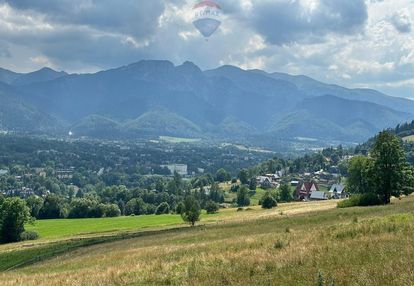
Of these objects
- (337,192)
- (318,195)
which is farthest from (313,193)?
(337,192)

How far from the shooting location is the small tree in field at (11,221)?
89.4m

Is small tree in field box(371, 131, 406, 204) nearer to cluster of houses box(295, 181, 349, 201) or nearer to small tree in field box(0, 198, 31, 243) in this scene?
small tree in field box(0, 198, 31, 243)

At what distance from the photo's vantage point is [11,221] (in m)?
89.5

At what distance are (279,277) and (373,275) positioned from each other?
246cm

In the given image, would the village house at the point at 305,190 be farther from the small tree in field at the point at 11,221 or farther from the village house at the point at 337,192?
the small tree in field at the point at 11,221

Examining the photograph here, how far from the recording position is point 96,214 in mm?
145250

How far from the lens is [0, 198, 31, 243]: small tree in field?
89.4m

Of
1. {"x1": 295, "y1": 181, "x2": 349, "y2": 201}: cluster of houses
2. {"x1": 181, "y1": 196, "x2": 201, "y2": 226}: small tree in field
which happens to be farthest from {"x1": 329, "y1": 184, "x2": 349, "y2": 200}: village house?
{"x1": 181, "y1": 196, "x2": 201, "y2": 226}: small tree in field

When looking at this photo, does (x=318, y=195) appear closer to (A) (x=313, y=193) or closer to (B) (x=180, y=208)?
(A) (x=313, y=193)

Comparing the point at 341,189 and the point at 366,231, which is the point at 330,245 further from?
the point at 341,189

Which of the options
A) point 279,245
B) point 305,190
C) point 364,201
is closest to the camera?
point 279,245

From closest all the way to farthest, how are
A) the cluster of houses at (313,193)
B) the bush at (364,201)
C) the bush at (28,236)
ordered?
the bush at (364,201) < the bush at (28,236) < the cluster of houses at (313,193)

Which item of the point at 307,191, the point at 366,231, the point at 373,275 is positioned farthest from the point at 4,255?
the point at 307,191

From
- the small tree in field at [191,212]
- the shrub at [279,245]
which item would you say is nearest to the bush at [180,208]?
the small tree in field at [191,212]
